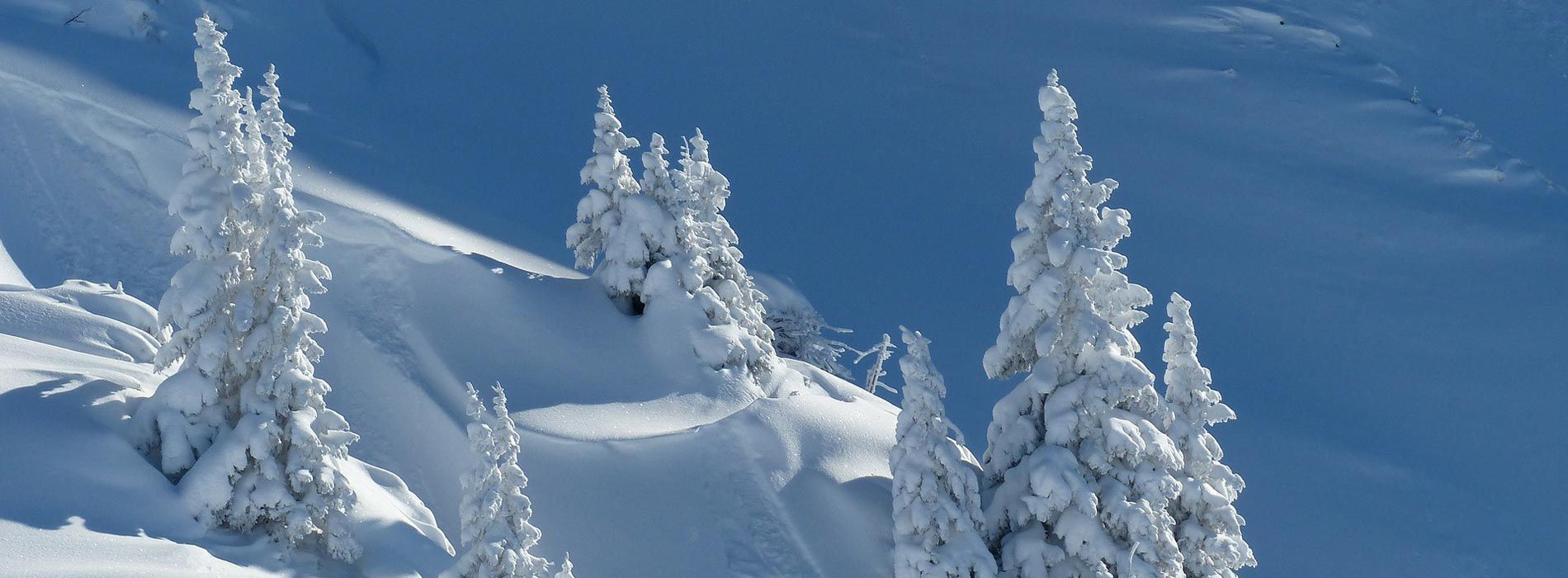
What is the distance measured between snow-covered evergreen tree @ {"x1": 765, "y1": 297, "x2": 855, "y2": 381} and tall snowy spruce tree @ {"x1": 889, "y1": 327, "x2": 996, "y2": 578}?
1273 centimetres

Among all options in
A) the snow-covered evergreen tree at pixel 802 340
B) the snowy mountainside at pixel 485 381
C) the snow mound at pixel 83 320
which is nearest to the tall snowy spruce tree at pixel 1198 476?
the snowy mountainside at pixel 485 381

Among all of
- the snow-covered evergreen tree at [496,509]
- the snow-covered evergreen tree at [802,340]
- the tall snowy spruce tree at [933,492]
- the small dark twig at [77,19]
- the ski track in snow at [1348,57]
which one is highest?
the ski track in snow at [1348,57]

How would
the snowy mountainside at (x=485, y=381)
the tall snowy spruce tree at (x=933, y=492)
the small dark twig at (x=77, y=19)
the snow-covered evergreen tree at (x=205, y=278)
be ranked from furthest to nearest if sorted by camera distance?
1. the small dark twig at (x=77, y=19)
2. the snowy mountainside at (x=485, y=381)
3. the tall snowy spruce tree at (x=933, y=492)
4. the snow-covered evergreen tree at (x=205, y=278)

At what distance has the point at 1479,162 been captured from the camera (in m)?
51.4

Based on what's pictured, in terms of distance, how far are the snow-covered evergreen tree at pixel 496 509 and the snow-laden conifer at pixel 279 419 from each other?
2973 mm

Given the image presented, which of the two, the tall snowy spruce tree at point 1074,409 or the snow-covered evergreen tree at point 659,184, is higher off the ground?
the snow-covered evergreen tree at point 659,184

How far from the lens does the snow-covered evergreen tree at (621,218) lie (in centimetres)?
2639

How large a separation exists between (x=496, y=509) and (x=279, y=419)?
412 centimetres

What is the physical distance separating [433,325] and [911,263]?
76.4ft

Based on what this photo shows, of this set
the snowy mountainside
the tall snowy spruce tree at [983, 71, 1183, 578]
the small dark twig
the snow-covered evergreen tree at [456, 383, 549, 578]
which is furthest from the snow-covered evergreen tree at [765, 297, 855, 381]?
the small dark twig

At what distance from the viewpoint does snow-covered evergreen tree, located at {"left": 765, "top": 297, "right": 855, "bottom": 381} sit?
32875 mm

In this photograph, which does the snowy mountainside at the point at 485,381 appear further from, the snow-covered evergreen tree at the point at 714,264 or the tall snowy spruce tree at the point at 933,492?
the tall snowy spruce tree at the point at 933,492

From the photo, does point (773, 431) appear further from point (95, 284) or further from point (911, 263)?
point (911, 263)

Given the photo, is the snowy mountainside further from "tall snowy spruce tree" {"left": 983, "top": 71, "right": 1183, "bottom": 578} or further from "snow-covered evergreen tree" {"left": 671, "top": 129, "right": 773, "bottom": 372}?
"tall snowy spruce tree" {"left": 983, "top": 71, "right": 1183, "bottom": 578}
